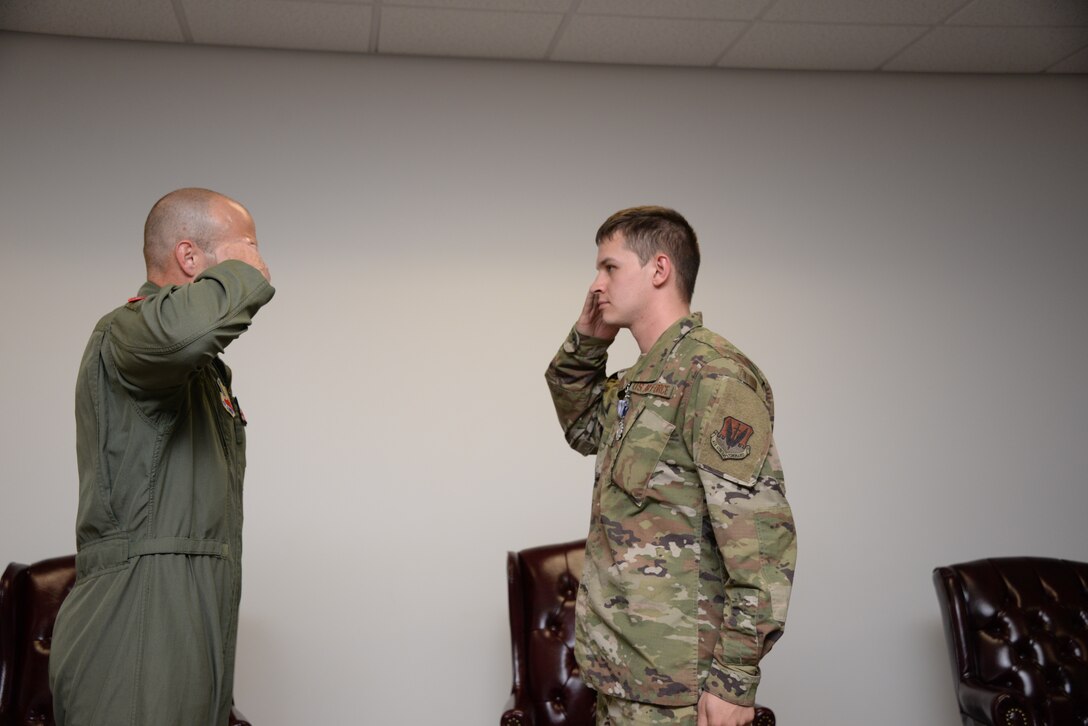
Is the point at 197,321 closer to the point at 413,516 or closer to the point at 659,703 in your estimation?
the point at 659,703

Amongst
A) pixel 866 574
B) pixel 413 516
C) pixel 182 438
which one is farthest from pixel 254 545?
pixel 866 574

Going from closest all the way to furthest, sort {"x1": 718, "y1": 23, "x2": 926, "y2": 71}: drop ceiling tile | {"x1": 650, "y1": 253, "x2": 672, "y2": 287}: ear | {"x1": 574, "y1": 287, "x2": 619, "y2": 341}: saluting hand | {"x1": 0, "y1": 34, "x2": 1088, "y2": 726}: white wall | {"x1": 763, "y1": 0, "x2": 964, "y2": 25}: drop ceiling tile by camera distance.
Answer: {"x1": 650, "y1": 253, "x2": 672, "y2": 287}: ear → {"x1": 574, "y1": 287, "x2": 619, "y2": 341}: saluting hand → {"x1": 763, "y1": 0, "x2": 964, "y2": 25}: drop ceiling tile → {"x1": 0, "y1": 34, "x2": 1088, "y2": 726}: white wall → {"x1": 718, "y1": 23, "x2": 926, "y2": 71}: drop ceiling tile

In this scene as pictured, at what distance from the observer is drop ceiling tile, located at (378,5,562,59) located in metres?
3.46

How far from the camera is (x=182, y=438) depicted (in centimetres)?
187

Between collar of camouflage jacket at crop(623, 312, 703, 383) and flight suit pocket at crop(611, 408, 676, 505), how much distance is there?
9 cm

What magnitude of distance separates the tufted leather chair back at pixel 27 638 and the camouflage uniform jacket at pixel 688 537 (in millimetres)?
1656

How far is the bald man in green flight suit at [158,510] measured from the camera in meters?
1.72

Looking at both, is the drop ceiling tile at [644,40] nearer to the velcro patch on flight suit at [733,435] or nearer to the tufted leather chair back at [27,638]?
the velcro patch on flight suit at [733,435]

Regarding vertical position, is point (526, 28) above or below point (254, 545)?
above

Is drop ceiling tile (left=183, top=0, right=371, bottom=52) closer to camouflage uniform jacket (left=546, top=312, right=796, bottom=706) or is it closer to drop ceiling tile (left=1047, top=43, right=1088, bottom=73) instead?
camouflage uniform jacket (left=546, top=312, right=796, bottom=706)

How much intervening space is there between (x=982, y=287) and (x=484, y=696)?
2.51m

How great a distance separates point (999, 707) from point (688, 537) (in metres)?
1.43

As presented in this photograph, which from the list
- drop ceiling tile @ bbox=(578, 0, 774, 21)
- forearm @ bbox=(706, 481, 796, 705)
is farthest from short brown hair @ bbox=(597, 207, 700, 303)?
drop ceiling tile @ bbox=(578, 0, 774, 21)

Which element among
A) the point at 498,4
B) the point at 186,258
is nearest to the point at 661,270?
the point at 186,258
